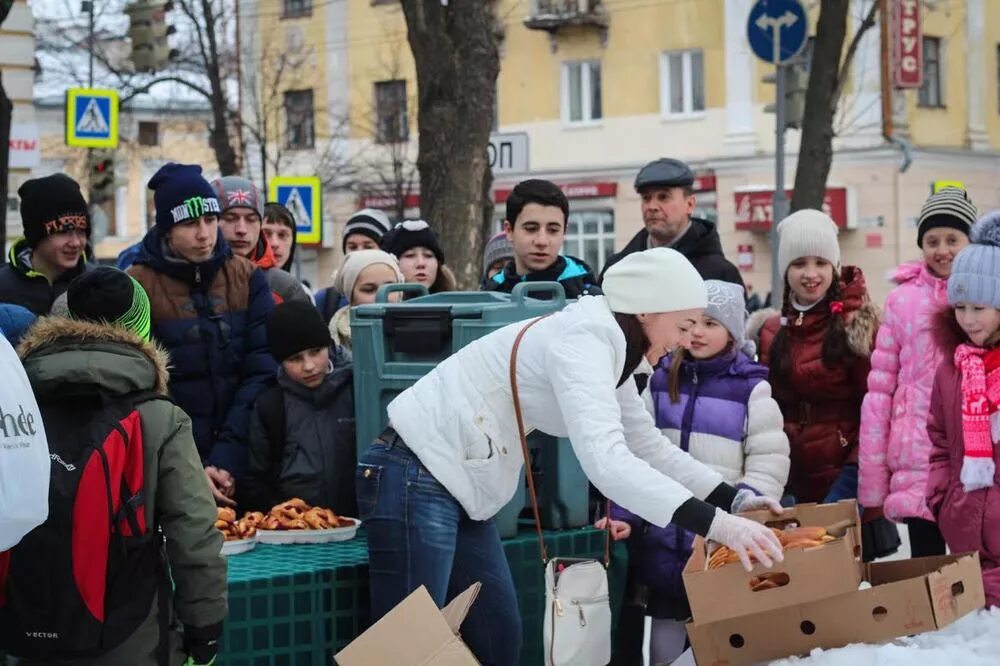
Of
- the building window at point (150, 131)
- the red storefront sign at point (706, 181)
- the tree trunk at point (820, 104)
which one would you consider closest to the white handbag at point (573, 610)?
the tree trunk at point (820, 104)

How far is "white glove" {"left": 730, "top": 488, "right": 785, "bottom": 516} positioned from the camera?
5.12 meters

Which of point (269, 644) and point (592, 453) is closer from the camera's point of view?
point (592, 453)

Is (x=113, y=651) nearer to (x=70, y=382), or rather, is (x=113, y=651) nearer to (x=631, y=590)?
(x=70, y=382)

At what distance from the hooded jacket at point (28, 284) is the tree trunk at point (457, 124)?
5036 millimetres

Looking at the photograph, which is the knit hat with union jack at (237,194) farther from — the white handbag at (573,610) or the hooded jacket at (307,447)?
the white handbag at (573,610)

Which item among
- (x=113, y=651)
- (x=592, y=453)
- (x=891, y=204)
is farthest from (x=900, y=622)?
(x=891, y=204)

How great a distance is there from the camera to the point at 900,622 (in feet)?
15.2

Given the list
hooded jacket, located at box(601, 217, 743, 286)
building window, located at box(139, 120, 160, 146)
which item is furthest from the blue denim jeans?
building window, located at box(139, 120, 160, 146)

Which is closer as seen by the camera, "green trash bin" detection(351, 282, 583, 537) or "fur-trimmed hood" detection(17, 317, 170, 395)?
"fur-trimmed hood" detection(17, 317, 170, 395)

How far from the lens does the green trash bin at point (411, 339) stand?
5.84 m

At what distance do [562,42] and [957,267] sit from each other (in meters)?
34.7

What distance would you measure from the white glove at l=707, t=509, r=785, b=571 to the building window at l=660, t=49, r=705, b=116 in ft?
112

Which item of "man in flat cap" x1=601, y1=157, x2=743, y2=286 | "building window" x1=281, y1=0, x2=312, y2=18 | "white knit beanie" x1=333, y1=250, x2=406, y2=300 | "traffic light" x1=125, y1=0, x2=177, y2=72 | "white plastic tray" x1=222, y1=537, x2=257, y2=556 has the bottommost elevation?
"white plastic tray" x1=222, y1=537, x2=257, y2=556

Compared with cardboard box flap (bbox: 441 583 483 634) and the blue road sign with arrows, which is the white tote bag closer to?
cardboard box flap (bbox: 441 583 483 634)
